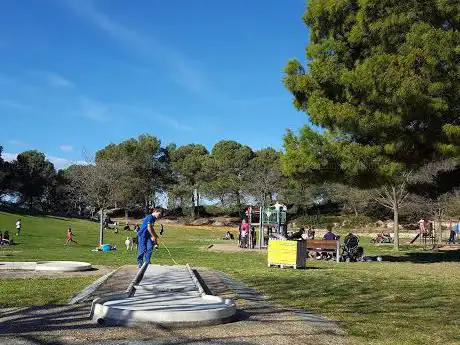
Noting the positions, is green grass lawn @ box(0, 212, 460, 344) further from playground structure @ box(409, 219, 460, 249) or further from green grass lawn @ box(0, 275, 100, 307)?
playground structure @ box(409, 219, 460, 249)

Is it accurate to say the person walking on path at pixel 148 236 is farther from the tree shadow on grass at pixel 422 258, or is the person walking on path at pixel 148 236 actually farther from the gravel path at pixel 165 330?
the tree shadow on grass at pixel 422 258

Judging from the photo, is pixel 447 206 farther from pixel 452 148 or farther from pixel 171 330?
pixel 171 330

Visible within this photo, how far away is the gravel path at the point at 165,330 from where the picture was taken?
5.70 meters

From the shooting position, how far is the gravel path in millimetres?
5703

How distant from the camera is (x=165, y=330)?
20.1 feet

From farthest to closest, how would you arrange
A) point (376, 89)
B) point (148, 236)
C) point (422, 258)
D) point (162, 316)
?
point (422, 258)
point (376, 89)
point (148, 236)
point (162, 316)

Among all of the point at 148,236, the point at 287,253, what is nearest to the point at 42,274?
the point at 148,236

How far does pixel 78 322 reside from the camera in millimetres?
6578

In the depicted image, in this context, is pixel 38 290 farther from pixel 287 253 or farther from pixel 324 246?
pixel 324 246

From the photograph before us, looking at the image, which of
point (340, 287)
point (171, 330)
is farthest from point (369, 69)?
point (171, 330)

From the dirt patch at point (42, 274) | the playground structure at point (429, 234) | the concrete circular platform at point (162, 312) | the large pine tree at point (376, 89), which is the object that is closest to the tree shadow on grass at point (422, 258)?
the large pine tree at point (376, 89)

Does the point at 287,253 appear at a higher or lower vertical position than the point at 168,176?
lower

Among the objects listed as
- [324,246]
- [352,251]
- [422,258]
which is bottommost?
[422,258]

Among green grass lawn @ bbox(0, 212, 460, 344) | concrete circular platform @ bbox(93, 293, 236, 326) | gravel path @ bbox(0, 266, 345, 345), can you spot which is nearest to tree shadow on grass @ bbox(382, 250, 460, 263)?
green grass lawn @ bbox(0, 212, 460, 344)
